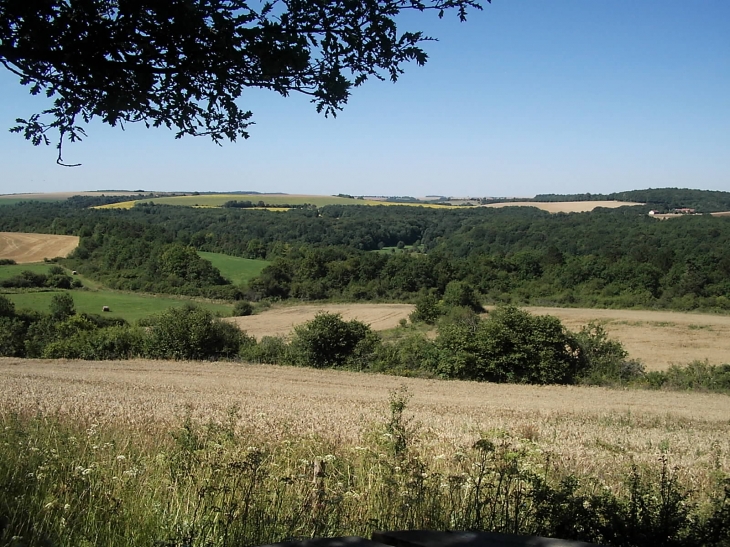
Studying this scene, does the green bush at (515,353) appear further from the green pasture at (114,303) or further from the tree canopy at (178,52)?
the green pasture at (114,303)

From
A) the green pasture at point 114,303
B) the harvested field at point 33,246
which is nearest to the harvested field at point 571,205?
the green pasture at point 114,303

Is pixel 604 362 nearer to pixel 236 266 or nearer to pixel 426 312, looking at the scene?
pixel 426 312

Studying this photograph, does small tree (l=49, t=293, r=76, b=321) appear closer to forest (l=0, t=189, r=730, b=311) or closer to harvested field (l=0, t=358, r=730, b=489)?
harvested field (l=0, t=358, r=730, b=489)

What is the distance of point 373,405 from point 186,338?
74.6 ft

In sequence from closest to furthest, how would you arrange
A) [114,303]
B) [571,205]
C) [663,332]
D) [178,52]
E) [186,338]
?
[178,52] → [186,338] → [663,332] → [114,303] → [571,205]

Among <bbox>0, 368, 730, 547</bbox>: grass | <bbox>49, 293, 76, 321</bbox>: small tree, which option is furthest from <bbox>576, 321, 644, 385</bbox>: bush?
<bbox>49, 293, 76, 321</bbox>: small tree

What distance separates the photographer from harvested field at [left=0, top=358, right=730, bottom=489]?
697 centimetres

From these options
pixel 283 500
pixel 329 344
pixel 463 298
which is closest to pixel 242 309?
pixel 463 298

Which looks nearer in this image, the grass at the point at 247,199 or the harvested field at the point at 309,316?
the harvested field at the point at 309,316

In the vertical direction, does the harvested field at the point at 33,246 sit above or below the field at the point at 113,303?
above

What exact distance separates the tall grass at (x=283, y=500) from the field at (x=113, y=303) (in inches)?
2200

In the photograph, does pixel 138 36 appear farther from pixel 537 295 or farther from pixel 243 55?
pixel 537 295

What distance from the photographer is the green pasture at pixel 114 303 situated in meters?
56.9

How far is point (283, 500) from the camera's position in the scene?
3.46 meters
